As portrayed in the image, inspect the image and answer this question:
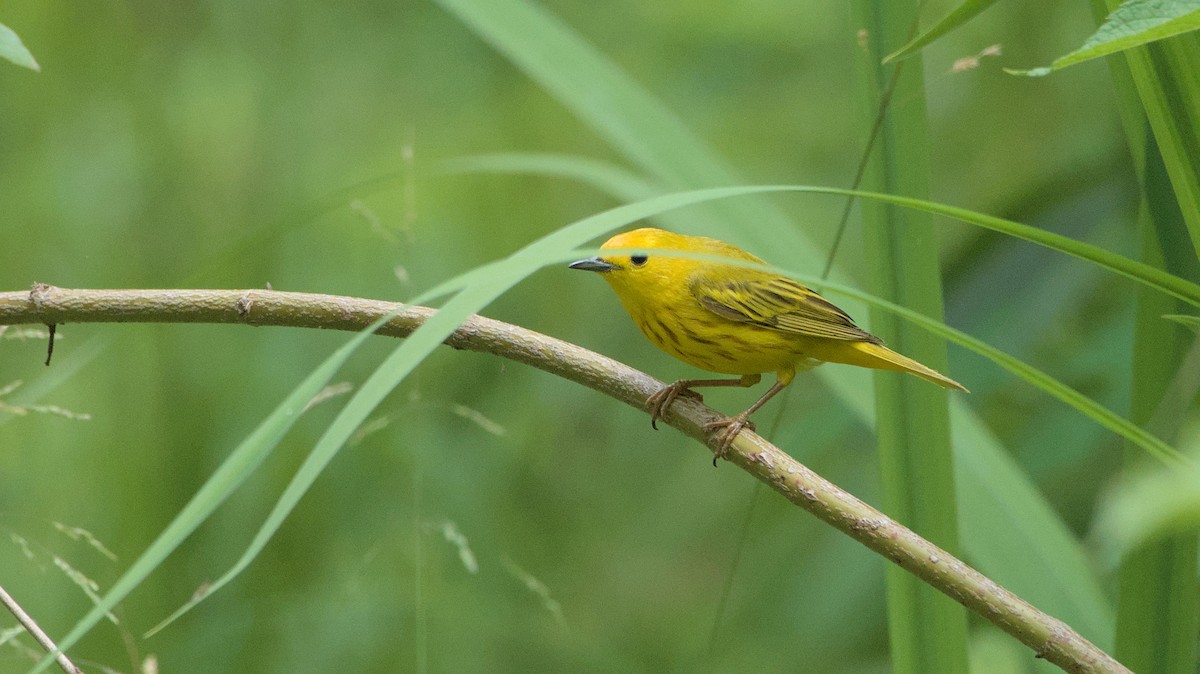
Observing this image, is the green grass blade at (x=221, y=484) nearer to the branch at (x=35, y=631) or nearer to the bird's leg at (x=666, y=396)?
the branch at (x=35, y=631)

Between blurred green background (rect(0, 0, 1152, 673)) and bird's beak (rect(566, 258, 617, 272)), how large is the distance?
3.94ft

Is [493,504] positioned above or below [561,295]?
below

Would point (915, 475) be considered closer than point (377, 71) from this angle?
Yes

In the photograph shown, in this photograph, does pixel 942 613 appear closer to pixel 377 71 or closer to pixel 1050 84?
pixel 1050 84

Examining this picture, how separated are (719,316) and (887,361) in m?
0.50

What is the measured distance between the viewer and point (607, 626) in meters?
4.53

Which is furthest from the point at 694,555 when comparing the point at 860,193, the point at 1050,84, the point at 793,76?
the point at 860,193

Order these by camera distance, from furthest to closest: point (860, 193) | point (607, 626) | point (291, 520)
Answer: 1. point (607, 626)
2. point (291, 520)
3. point (860, 193)

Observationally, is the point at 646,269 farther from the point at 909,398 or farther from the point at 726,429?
the point at 909,398

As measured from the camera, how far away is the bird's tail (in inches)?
67.0

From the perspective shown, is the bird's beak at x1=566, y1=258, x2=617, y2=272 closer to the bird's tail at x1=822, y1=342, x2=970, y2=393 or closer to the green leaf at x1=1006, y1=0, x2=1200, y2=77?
the bird's tail at x1=822, y1=342, x2=970, y2=393

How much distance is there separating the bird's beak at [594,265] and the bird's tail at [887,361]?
0.54 m

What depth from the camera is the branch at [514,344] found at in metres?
1.34

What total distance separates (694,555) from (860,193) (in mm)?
3909
